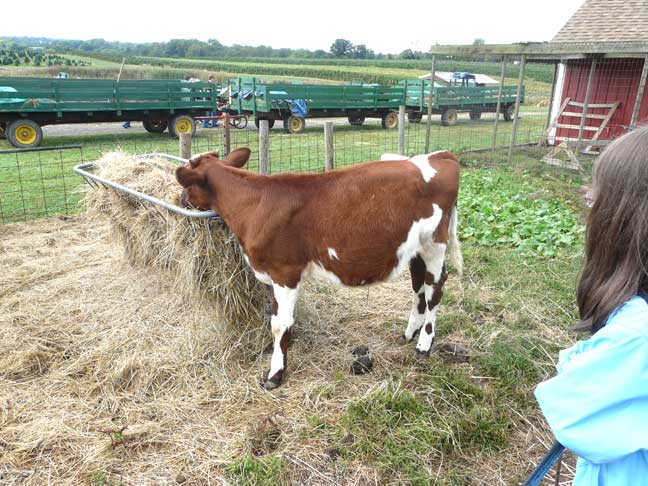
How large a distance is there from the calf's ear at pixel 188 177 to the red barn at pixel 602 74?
10.7 meters

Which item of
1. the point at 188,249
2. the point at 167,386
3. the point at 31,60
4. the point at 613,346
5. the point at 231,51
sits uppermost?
the point at 231,51

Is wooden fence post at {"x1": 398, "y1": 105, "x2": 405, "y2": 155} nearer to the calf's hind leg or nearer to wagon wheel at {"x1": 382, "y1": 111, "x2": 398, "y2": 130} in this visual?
the calf's hind leg

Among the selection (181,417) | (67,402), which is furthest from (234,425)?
(67,402)

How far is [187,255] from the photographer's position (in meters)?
3.50

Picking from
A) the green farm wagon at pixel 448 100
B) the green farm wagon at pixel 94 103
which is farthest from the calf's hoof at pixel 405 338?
the green farm wagon at pixel 448 100

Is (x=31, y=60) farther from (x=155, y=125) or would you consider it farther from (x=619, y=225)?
(x=619, y=225)

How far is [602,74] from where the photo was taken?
473 inches

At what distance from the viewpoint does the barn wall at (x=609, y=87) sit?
11.5 meters

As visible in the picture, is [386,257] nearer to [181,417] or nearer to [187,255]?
[187,255]

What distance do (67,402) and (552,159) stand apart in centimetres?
1082

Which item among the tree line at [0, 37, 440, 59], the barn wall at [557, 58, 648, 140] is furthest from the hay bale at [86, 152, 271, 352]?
the tree line at [0, 37, 440, 59]

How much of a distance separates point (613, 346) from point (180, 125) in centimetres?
1537

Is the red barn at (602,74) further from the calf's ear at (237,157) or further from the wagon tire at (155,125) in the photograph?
the wagon tire at (155,125)

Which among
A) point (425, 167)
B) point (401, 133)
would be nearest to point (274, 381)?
point (425, 167)
